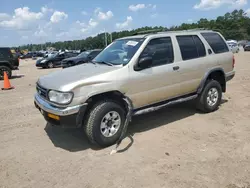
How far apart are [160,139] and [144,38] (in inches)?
78.3

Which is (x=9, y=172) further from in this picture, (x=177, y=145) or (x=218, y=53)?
(x=218, y=53)

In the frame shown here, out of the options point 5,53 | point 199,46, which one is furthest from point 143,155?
point 5,53

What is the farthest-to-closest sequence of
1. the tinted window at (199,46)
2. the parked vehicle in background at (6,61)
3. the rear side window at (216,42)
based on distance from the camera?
the parked vehicle in background at (6,61), the rear side window at (216,42), the tinted window at (199,46)

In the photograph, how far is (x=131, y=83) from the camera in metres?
4.36

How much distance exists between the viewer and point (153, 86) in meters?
4.67

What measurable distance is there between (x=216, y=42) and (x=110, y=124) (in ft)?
11.8

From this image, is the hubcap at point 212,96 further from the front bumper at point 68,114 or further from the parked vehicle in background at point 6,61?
the parked vehicle in background at point 6,61

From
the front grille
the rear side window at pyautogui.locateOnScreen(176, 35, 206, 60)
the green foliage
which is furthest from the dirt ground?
the green foliage

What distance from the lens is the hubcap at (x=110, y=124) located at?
416cm

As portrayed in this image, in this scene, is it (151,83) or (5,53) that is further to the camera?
(5,53)

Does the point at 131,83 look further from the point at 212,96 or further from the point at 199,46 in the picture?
the point at 212,96

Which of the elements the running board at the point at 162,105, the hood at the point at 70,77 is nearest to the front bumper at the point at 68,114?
the hood at the point at 70,77

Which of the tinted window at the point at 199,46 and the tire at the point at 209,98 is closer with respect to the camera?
the tinted window at the point at 199,46

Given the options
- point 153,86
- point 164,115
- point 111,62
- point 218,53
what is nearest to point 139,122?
point 164,115
